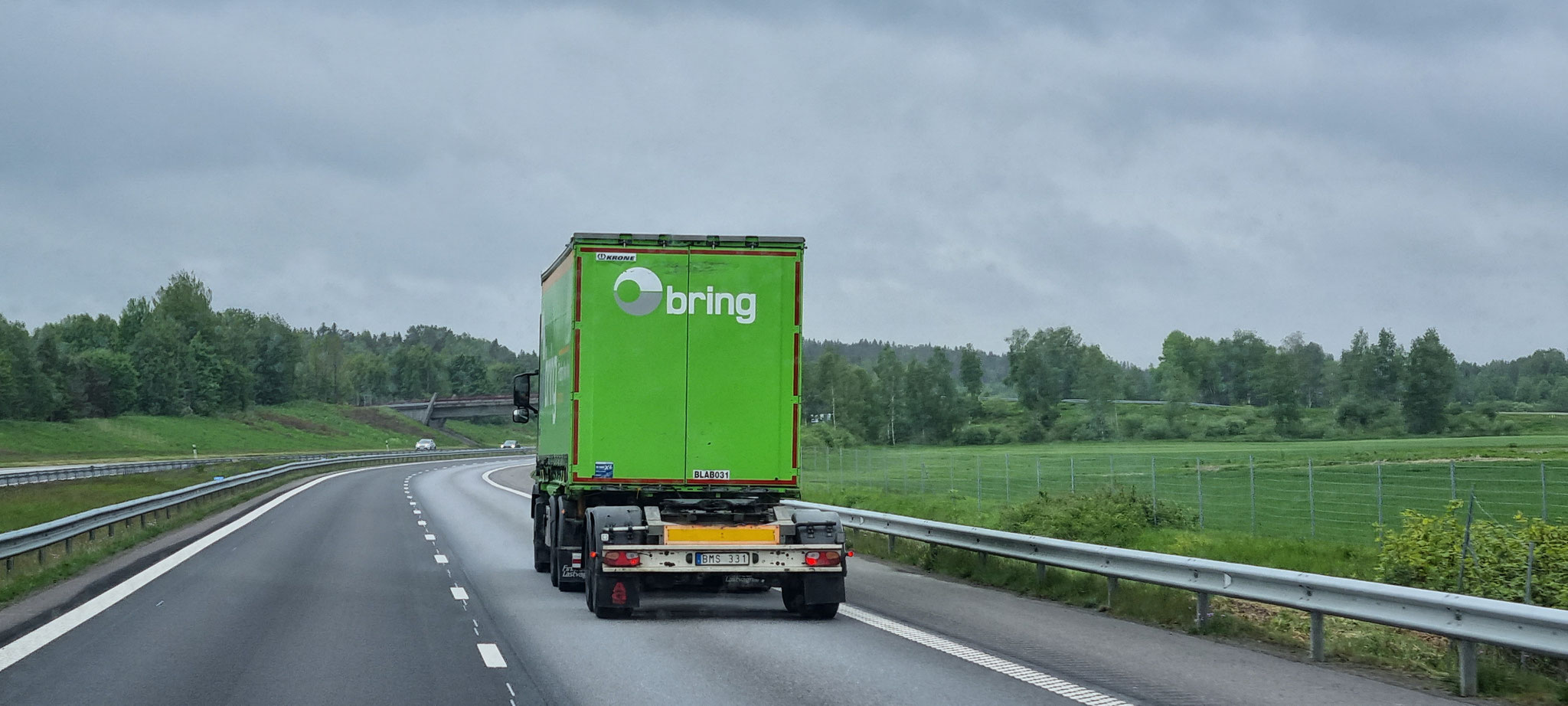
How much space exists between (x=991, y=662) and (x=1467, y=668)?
3085 millimetres

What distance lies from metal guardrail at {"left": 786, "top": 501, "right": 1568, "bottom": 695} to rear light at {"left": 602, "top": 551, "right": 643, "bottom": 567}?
178 inches

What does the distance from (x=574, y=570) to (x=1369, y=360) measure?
143m

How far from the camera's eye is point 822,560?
42.2ft

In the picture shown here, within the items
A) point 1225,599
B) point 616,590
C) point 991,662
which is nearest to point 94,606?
point 616,590

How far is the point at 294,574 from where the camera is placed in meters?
17.0

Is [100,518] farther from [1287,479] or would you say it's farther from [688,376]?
[1287,479]

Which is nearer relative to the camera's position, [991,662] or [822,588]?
[991,662]

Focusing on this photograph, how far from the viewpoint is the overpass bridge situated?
5394 inches

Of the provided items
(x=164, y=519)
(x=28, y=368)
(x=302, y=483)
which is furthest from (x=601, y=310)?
(x=28, y=368)

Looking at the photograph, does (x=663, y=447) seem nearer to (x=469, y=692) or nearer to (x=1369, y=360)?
(x=469, y=692)

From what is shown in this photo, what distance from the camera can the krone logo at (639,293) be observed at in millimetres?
13492

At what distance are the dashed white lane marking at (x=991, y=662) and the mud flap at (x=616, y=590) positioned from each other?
6.62 ft

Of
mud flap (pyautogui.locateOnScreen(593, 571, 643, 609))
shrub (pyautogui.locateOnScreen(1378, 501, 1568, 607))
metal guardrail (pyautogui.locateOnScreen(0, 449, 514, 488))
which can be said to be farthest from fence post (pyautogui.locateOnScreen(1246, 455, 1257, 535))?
metal guardrail (pyautogui.locateOnScreen(0, 449, 514, 488))

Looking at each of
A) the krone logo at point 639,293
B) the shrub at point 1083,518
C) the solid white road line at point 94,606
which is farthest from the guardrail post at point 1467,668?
the shrub at point 1083,518
